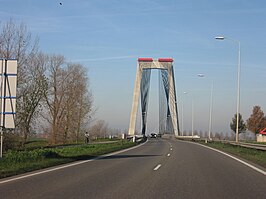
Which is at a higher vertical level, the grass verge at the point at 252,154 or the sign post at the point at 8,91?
the sign post at the point at 8,91

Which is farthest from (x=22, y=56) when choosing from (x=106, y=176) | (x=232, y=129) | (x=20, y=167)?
(x=232, y=129)

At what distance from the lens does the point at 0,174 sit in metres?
13.9

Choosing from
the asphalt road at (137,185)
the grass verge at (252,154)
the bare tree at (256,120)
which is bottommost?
the grass verge at (252,154)

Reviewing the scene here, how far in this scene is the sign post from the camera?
1900cm

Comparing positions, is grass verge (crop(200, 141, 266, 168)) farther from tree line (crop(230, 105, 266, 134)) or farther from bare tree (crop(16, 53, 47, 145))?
tree line (crop(230, 105, 266, 134))

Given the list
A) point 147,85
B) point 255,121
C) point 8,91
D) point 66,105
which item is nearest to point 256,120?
point 255,121

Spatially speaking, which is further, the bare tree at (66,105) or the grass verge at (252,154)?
the bare tree at (66,105)

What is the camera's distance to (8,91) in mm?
19219

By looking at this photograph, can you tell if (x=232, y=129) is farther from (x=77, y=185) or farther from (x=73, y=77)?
(x=77, y=185)

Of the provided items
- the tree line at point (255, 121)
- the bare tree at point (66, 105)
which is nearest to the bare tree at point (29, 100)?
the bare tree at point (66, 105)

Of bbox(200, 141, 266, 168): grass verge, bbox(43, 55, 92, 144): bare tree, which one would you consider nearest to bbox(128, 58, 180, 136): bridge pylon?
bbox(43, 55, 92, 144): bare tree

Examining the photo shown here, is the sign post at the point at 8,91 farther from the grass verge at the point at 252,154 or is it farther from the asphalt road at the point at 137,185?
the grass verge at the point at 252,154

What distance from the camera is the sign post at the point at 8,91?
1900 centimetres

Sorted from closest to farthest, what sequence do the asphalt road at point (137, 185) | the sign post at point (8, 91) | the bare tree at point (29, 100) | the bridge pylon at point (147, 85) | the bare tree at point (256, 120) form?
the asphalt road at point (137, 185)
the sign post at point (8, 91)
the bare tree at point (29, 100)
the bridge pylon at point (147, 85)
the bare tree at point (256, 120)
